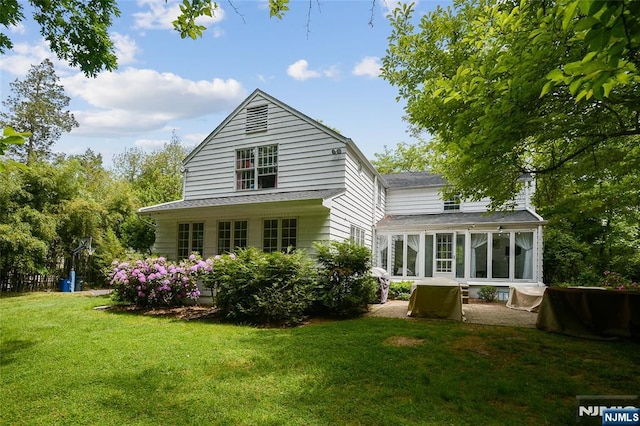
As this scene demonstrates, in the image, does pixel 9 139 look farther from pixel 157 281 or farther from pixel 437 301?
pixel 157 281

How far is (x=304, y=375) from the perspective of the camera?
14.7 feet

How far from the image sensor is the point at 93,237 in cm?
1572

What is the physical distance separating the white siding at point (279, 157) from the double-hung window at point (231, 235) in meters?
1.38

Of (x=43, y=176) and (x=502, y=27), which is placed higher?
(x=502, y=27)

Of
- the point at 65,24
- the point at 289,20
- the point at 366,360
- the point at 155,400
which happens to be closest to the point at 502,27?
the point at 289,20

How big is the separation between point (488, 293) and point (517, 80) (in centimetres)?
1069

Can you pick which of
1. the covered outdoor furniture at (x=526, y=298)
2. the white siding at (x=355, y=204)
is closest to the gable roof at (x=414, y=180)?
the white siding at (x=355, y=204)

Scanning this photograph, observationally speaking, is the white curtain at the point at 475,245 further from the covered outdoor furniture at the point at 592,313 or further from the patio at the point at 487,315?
the covered outdoor furniture at the point at 592,313

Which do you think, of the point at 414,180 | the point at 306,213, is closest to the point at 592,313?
the point at 306,213

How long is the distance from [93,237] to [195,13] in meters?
15.8

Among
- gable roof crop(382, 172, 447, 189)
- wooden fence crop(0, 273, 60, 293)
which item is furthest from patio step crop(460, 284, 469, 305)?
wooden fence crop(0, 273, 60, 293)

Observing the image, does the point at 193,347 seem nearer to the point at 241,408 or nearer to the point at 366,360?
the point at 241,408

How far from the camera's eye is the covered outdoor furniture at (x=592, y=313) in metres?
6.45

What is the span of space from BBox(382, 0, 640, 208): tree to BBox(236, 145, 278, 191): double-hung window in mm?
5380
